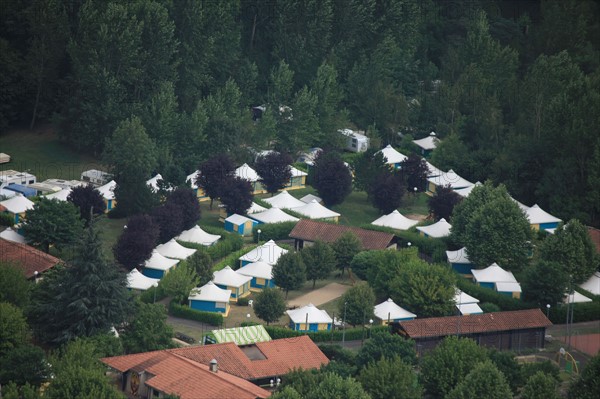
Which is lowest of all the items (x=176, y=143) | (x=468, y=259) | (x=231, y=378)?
(x=231, y=378)

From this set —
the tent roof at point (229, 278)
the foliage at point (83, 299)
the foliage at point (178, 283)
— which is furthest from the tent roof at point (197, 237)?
the foliage at point (83, 299)

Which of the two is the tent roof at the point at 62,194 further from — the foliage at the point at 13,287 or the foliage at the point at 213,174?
the foliage at the point at 13,287

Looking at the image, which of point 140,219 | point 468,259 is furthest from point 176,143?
point 468,259

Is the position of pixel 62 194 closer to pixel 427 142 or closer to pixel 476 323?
pixel 476 323

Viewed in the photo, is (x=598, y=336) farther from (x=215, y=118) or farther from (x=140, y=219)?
(x=215, y=118)

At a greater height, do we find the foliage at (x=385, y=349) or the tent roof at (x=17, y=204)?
the tent roof at (x=17, y=204)
